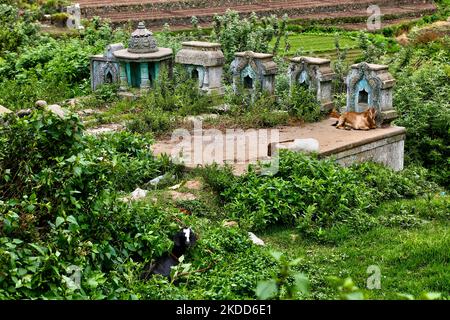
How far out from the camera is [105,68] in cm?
1231

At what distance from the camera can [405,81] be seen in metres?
11.7

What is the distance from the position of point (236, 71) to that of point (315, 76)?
3.52 ft

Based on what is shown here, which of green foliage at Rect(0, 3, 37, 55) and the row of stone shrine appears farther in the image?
green foliage at Rect(0, 3, 37, 55)

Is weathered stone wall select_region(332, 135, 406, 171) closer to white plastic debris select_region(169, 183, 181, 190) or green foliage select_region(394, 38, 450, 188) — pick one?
green foliage select_region(394, 38, 450, 188)

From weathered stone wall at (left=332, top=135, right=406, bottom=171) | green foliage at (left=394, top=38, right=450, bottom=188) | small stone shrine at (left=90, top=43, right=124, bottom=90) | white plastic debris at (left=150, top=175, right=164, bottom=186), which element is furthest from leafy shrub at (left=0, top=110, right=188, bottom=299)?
small stone shrine at (left=90, top=43, right=124, bottom=90)

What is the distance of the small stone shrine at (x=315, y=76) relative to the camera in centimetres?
1080

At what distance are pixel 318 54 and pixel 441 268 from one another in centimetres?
1191

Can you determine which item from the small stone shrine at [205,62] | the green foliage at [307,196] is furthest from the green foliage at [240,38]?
the green foliage at [307,196]

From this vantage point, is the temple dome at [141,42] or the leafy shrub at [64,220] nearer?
the leafy shrub at [64,220]

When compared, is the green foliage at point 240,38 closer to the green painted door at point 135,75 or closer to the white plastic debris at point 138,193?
the green painted door at point 135,75

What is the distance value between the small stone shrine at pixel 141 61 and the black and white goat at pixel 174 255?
5.38 meters

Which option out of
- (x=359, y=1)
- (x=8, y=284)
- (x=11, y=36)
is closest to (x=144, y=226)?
(x=8, y=284)

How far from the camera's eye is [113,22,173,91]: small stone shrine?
1192cm

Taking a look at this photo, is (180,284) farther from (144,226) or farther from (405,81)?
(405,81)
